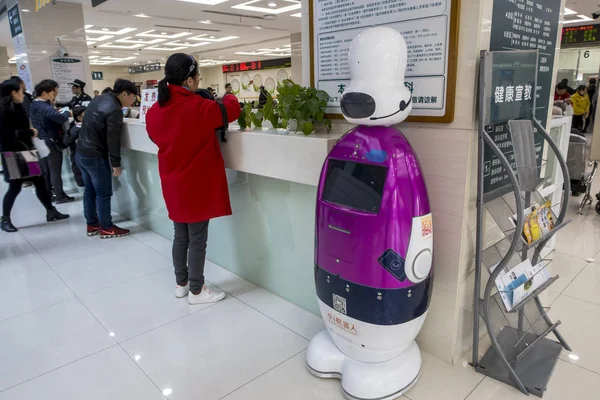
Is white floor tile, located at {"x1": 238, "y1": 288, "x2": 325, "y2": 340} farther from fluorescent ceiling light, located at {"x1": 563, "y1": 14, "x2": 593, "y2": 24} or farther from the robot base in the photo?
fluorescent ceiling light, located at {"x1": 563, "y1": 14, "x2": 593, "y2": 24}

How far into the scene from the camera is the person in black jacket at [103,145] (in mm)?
3346

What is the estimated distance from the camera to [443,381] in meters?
1.80

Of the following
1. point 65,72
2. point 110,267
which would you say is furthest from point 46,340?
point 65,72

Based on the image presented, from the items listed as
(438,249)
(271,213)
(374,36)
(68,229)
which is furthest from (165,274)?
(374,36)

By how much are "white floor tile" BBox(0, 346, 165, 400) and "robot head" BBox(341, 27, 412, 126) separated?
144 cm

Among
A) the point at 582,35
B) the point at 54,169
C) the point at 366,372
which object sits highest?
the point at 582,35

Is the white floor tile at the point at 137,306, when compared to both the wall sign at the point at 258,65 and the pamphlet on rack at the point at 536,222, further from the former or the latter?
the wall sign at the point at 258,65

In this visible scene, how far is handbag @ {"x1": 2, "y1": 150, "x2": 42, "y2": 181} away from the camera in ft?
12.0

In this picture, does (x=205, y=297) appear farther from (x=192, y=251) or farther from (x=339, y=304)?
(x=339, y=304)

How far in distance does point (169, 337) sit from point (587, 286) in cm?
252

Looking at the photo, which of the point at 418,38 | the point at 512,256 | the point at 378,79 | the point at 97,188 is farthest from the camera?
the point at 97,188

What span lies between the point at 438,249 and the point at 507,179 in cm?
47

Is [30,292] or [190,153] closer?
[190,153]

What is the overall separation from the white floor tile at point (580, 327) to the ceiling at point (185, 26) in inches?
274
